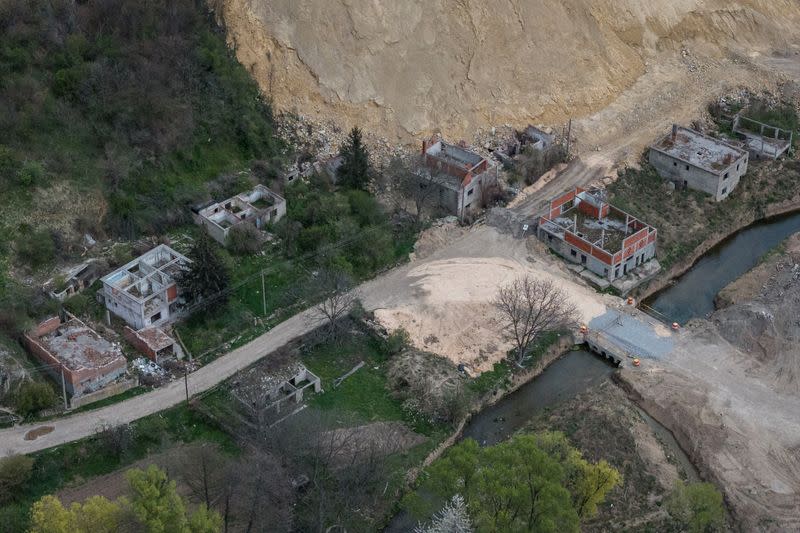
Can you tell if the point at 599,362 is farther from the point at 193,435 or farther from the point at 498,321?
the point at 193,435

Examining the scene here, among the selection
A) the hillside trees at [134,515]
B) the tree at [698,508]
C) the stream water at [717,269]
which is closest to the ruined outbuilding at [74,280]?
the hillside trees at [134,515]

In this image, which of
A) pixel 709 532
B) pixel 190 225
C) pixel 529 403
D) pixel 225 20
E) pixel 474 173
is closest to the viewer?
pixel 709 532

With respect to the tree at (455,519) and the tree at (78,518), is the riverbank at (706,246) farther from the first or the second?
the tree at (78,518)

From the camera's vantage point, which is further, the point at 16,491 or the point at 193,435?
the point at 193,435

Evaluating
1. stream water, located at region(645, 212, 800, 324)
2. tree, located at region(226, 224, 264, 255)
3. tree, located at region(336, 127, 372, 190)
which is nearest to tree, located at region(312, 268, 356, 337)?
tree, located at region(226, 224, 264, 255)

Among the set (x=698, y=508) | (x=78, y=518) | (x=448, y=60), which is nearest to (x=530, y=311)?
(x=698, y=508)

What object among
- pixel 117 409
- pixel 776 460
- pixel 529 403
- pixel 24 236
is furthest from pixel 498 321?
pixel 24 236

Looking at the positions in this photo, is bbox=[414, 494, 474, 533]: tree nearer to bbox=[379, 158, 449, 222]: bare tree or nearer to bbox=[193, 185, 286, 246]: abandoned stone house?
bbox=[193, 185, 286, 246]: abandoned stone house
